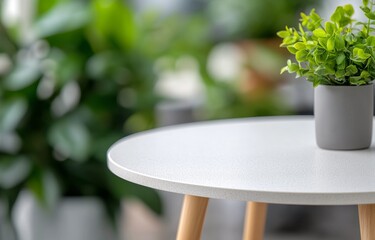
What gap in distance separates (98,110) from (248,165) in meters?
1.23

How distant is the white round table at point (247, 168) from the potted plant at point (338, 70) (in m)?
0.04

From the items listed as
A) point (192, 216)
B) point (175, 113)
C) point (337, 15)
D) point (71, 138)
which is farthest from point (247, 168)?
point (175, 113)

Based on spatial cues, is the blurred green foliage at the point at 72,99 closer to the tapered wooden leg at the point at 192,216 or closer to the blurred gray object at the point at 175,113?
the blurred gray object at the point at 175,113

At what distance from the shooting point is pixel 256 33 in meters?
3.15

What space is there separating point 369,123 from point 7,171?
4.13ft

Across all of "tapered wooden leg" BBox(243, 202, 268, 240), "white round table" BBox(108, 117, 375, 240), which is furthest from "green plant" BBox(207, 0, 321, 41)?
"tapered wooden leg" BBox(243, 202, 268, 240)

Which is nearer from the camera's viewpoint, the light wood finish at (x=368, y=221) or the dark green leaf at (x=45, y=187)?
the light wood finish at (x=368, y=221)

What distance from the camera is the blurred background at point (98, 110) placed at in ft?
7.47

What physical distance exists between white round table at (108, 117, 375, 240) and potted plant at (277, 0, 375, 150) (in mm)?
40

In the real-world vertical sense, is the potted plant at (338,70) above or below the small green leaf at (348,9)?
below

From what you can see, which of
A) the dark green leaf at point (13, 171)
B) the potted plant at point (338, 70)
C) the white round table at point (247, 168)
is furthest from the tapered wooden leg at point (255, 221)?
the dark green leaf at point (13, 171)

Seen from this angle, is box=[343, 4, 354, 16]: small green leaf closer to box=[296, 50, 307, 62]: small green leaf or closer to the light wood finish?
box=[296, 50, 307, 62]: small green leaf

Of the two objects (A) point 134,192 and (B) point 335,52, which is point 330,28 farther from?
(A) point 134,192

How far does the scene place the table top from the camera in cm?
104
